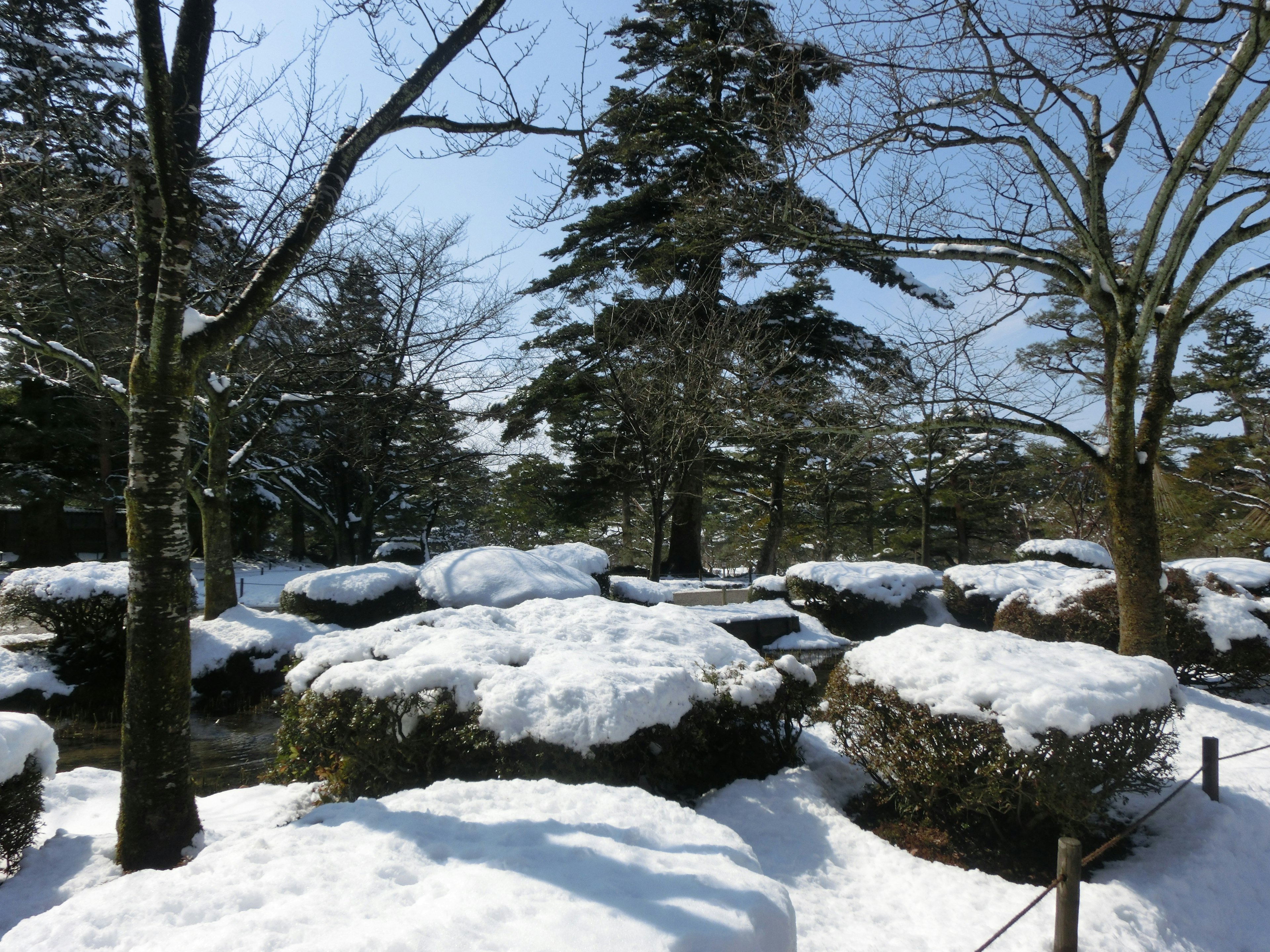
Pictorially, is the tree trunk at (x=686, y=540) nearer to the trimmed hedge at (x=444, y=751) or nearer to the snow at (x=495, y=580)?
the snow at (x=495, y=580)

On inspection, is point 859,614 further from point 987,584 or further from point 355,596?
point 355,596

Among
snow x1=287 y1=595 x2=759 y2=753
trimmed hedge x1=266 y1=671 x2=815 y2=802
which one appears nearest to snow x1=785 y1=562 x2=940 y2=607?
snow x1=287 y1=595 x2=759 y2=753

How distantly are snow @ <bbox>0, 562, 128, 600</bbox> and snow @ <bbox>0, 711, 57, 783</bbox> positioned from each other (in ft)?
20.6

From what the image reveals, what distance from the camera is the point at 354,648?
5.25 meters

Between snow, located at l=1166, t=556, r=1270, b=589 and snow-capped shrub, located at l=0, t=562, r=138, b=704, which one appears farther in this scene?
snow, located at l=1166, t=556, r=1270, b=589

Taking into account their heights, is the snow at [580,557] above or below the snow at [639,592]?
above

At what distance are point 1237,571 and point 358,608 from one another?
49.6ft

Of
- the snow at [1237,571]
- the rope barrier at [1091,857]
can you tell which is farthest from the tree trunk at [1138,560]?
the snow at [1237,571]

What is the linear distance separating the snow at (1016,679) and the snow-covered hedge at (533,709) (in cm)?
102

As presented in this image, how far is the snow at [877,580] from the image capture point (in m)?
14.0

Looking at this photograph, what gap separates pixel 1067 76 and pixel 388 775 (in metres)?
9.56

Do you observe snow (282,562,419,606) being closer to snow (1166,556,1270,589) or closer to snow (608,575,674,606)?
snow (608,575,674,606)

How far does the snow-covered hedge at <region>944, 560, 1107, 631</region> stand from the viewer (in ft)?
43.9

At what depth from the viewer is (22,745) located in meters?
3.70
